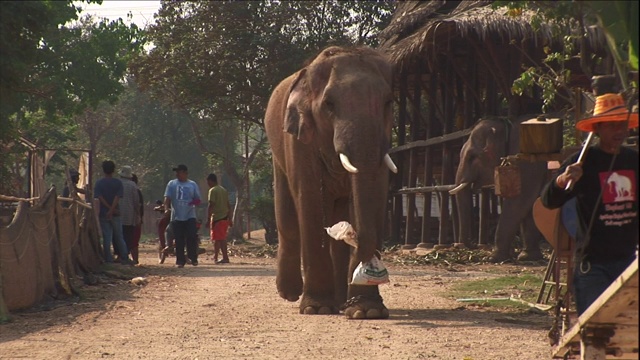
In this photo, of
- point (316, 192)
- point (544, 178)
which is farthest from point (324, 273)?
point (544, 178)

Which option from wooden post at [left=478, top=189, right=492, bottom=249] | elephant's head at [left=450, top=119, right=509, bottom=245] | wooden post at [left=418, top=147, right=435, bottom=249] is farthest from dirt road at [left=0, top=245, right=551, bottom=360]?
wooden post at [left=418, top=147, right=435, bottom=249]

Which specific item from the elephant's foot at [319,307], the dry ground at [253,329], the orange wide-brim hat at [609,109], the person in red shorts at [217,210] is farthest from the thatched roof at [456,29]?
the orange wide-brim hat at [609,109]

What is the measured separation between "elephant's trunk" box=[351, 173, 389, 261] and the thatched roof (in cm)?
778

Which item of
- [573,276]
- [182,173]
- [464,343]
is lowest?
[464,343]

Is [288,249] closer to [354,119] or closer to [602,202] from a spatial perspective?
[354,119]

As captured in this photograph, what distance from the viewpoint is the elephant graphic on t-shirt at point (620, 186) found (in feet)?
18.6

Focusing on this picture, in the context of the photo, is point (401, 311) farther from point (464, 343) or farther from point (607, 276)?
point (607, 276)

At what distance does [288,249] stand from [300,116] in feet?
5.30

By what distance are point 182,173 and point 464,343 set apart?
1154 centimetres

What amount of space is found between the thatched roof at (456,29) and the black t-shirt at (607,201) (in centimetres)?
1073

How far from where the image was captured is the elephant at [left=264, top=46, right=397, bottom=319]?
9.41 metres

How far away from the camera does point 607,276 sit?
5.76 meters

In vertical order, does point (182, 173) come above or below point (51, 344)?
above

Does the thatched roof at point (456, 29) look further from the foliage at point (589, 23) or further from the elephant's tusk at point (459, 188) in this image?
the foliage at point (589, 23)
